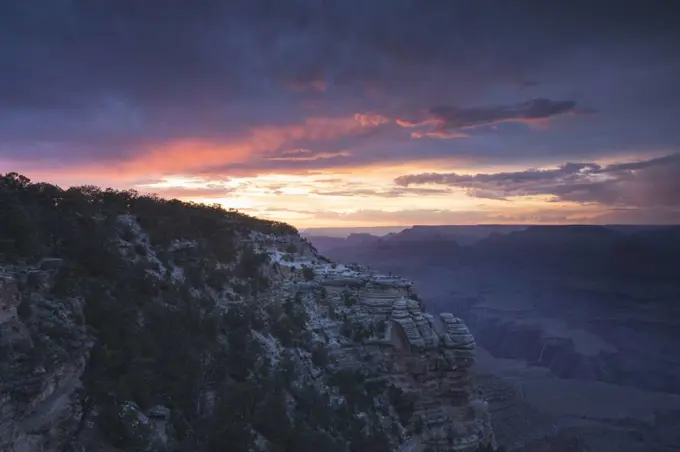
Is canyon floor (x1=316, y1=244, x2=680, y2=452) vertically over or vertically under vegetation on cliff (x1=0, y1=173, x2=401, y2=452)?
under

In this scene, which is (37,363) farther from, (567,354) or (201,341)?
(567,354)

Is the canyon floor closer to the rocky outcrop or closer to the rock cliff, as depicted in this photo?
the rock cliff

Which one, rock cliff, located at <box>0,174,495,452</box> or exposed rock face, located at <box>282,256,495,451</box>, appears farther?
exposed rock face, located at <box>282,256,495,451</box>

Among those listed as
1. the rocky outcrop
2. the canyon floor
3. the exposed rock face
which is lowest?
the canyon floor

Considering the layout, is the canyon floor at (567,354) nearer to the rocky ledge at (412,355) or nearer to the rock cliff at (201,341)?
the rocky ledge at (412,355)

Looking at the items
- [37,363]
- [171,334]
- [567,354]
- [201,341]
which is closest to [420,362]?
[201,341]

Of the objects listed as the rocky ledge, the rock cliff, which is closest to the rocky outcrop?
the rock cliff

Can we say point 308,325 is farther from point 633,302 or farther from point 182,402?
point 633,302

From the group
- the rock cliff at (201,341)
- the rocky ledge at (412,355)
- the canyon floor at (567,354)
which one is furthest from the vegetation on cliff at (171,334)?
the canyon floor at (567,354)

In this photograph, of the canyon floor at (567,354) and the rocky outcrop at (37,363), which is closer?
the rocky outcrop at (37,363)
